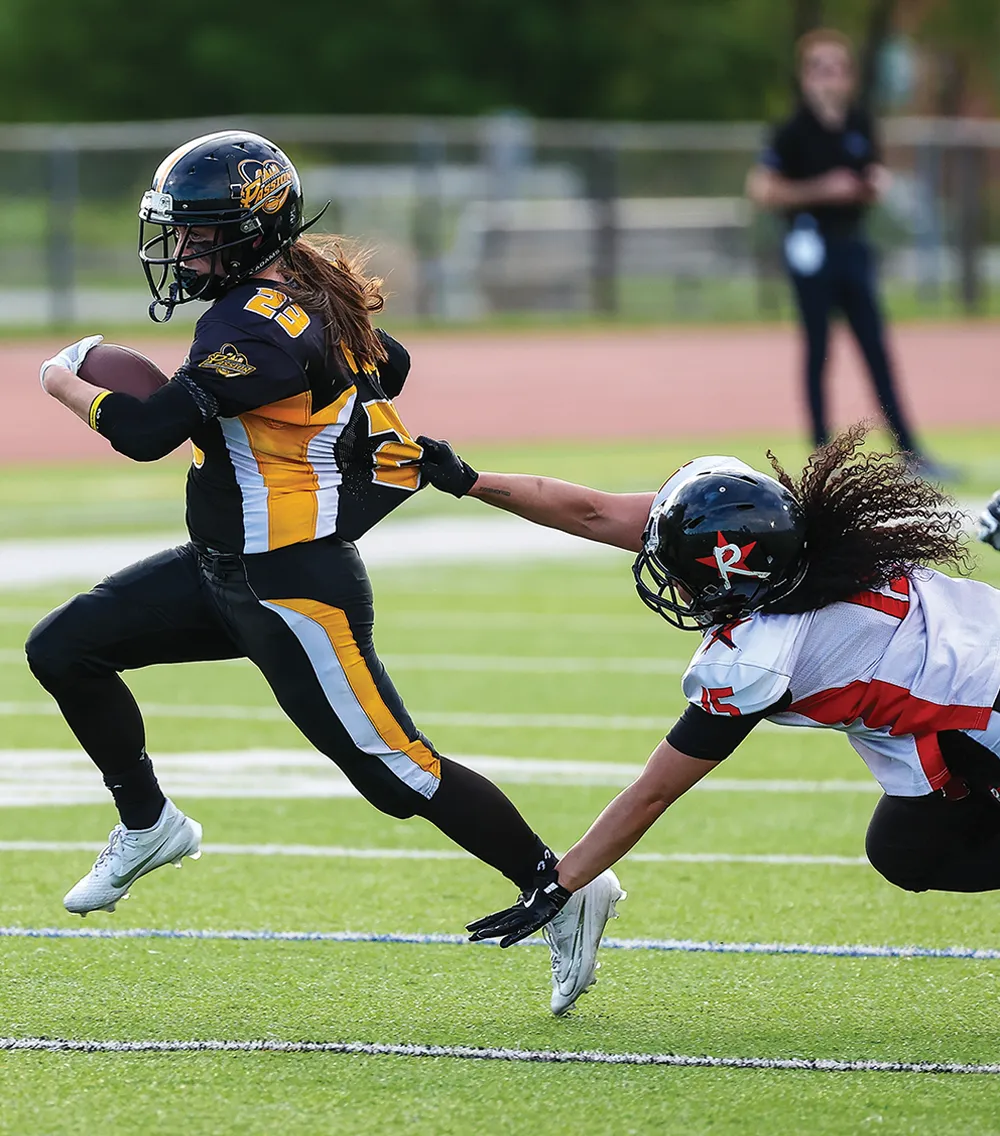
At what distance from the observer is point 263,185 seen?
4344 mm

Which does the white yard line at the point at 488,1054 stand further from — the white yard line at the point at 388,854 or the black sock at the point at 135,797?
the white yard line at the point at 388,854

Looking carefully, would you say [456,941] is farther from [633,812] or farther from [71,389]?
[71,389]

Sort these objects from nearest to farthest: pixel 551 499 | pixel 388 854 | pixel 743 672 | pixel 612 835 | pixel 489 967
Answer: pixel 743 672 → pixel 612 835 → pixel 551 499 → pixel 489 967 → pixel 388 854

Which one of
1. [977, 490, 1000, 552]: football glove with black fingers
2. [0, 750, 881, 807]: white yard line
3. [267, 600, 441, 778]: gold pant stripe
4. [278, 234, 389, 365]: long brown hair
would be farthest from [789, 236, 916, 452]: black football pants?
[267, 600, 441, 778]: gold pant stripe

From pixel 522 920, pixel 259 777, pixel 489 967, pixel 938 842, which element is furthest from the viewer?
pixel 259 777

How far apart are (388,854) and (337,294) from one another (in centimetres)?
183

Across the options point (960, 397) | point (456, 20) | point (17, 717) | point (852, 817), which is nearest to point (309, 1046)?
point (852, 817)

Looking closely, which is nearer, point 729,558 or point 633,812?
point 729,558

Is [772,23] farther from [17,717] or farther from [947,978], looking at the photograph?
[947,978]

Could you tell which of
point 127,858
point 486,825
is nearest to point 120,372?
point 127,858

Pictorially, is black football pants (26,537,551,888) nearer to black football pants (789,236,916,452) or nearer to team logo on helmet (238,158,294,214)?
team logo on helmet (238,158,294,214)

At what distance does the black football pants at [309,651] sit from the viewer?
4234 mm

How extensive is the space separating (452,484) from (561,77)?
115 feet

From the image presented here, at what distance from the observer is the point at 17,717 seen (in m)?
7.41
